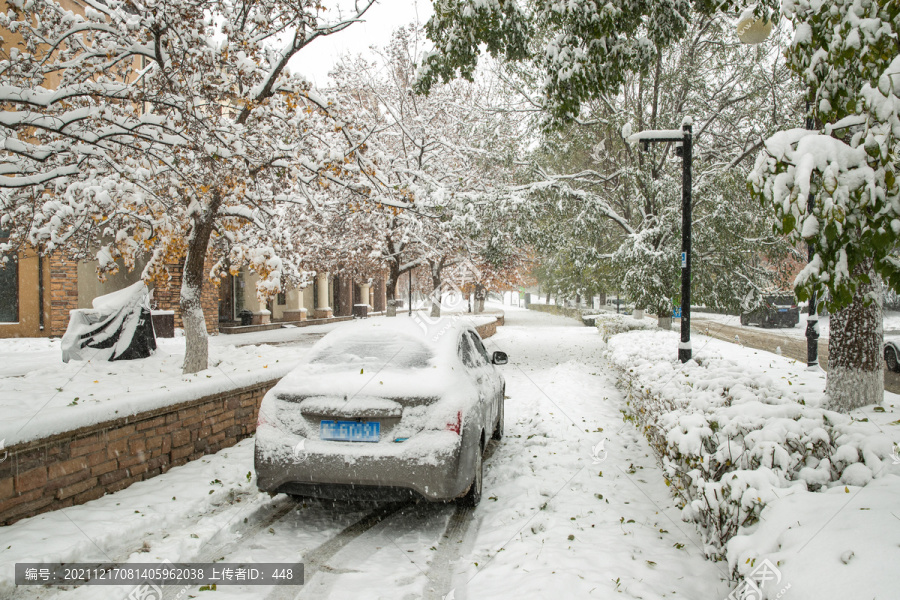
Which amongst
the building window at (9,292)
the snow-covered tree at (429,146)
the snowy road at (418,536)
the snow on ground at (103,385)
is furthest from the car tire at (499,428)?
the building window at (9,292)

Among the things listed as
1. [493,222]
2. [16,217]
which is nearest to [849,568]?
[16,217]

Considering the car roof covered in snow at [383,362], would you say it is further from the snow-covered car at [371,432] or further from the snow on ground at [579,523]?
the snow on ground at [579,523]

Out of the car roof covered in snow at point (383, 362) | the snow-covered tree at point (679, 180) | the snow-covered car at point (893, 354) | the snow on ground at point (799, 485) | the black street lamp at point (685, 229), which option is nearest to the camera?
the snow on ground at point (799, 485)

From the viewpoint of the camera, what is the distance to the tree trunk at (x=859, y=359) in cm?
441

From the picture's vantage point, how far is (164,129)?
19.2 feet

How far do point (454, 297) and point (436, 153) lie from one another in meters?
11.0

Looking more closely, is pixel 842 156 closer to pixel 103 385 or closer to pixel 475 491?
pixel 475 491

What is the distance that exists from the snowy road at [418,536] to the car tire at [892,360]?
9.94 m

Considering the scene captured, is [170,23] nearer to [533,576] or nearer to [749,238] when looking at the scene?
[533,576]

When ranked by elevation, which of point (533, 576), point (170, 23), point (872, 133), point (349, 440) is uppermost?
point (170, 23)

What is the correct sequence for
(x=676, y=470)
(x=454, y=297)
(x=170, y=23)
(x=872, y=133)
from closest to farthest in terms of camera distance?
(x=872, y=133) < (x=676, y=470) < (x=170, y=23) < (x=454, y=297)

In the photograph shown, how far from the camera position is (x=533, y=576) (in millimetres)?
3203

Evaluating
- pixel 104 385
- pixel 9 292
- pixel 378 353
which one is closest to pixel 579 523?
pixel 378 353

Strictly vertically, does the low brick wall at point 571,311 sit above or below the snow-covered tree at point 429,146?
below
